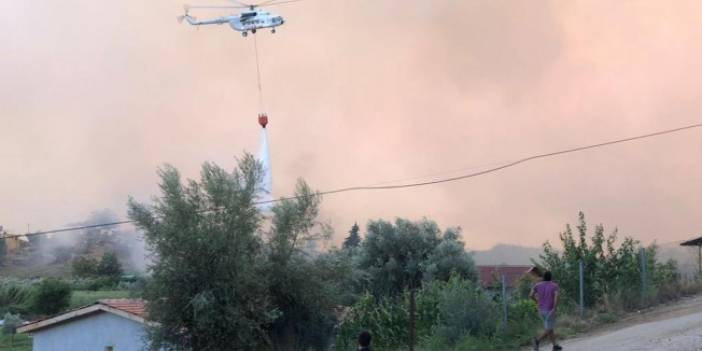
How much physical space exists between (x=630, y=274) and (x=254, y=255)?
37.8 ft

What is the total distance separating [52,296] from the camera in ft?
195

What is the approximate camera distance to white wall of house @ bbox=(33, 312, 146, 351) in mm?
31391

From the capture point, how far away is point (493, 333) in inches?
913

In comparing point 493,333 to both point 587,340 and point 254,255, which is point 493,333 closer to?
point 587,340

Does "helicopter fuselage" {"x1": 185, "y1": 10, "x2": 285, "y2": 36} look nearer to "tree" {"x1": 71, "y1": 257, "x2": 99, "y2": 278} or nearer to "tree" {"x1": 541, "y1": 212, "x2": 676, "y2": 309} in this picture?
"tree" {"x1": 541, "y1": 212, "x2": 676, "y2": 309}

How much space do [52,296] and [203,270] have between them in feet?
135

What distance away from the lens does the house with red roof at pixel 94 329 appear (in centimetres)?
3106

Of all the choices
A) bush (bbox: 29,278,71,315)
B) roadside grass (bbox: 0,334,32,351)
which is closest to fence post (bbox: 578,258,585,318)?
roadside grass (bbox: 0,334,32,351)

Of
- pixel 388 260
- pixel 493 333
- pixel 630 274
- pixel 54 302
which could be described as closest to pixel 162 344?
pixel 493 333

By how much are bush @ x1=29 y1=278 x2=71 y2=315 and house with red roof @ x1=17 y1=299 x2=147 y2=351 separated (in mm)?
25182

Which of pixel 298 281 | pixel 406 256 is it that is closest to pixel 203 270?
pixel 298 281

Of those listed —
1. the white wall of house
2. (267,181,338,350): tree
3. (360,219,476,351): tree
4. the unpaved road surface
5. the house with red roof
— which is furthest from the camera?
(360,219,476,351): tree

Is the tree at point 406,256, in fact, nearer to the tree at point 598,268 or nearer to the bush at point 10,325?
the tree at point 598,268

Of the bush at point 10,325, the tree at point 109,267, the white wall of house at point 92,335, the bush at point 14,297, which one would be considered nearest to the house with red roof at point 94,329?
the white wall of house at point 92,335
